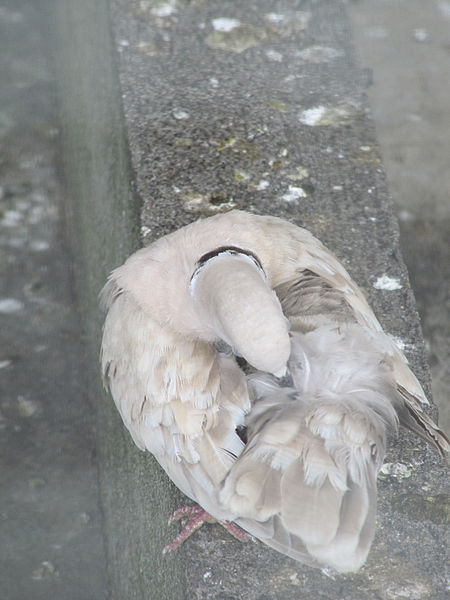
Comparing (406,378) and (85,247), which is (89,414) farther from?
(406,378)

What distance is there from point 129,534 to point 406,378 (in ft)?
4.40

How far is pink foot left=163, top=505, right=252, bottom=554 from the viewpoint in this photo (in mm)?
2410

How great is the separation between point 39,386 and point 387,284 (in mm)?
1946

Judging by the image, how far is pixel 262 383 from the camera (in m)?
2.41

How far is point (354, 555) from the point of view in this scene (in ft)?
6.53

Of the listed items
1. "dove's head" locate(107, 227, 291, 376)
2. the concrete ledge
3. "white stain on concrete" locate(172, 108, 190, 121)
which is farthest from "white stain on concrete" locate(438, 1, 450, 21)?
"dove's head" locate(107, 227, 291, 376)

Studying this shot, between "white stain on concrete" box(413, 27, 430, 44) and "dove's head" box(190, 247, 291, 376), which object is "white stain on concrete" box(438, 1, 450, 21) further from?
"dove's head" box(190, 247, 291, 376)

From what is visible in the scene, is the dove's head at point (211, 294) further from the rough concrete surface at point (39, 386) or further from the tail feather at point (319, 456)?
the rough concrete surface at point (39, 386)

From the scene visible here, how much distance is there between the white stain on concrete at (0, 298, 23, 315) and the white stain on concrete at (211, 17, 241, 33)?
176cm

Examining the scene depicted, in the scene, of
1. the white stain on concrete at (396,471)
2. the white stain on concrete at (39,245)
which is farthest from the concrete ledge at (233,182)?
the white stain on concrete at (39,245)

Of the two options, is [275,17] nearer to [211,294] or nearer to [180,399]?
[211,294]

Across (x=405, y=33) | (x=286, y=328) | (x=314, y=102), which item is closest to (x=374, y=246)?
(x=314, y=102)

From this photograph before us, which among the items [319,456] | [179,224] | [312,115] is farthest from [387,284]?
[319,456]

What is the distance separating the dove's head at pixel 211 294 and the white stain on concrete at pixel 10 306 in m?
1.82
